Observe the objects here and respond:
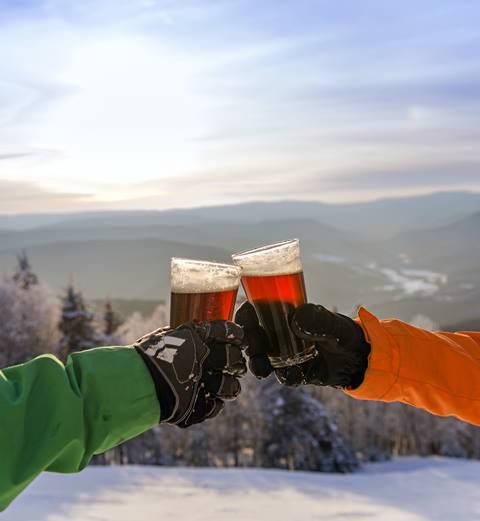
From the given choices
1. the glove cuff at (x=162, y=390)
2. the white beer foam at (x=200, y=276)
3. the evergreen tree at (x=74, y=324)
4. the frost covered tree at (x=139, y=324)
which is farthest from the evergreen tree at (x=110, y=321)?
the glove cuff at (x=162, y=390)

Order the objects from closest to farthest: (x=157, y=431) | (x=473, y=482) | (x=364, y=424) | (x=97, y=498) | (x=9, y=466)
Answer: (x=9, y=466) < (x=97, y=498) < (x=473, y=482) < (x=157, y=431) < (x=364, y=424)

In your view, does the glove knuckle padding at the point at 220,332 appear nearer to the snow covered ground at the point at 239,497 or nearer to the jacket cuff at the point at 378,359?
the jacket cuff at the point at 378,359

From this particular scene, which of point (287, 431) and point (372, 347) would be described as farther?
point (287, 431)

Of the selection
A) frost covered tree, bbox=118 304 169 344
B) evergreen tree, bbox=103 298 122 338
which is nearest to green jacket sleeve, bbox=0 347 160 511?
evergreen tree, bbox=103 298 122 338

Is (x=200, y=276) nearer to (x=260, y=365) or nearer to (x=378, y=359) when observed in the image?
(x=260, y=365)

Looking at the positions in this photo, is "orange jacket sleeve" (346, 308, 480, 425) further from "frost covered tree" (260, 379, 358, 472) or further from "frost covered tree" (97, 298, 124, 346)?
"frost covered tree" (97, 298, 124, 346)

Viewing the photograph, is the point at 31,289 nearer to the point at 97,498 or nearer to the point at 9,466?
the point at 97,498

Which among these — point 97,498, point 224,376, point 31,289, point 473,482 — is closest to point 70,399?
point 224,376
